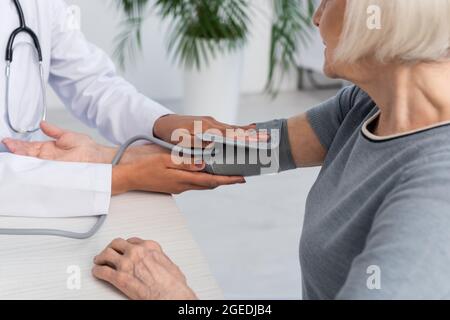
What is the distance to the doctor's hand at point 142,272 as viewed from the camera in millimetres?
841

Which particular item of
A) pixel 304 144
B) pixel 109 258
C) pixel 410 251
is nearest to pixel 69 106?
pixel 304 144

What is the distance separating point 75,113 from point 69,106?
3 centimetres

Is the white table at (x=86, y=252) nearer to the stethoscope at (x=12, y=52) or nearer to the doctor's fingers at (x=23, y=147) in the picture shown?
the doctor's fingers at (x=23, y=147)

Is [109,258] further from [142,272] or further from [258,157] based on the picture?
[258,157]

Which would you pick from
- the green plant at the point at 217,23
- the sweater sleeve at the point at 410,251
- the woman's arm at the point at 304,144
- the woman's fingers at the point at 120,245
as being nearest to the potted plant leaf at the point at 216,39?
the green plant at the point at 217,23

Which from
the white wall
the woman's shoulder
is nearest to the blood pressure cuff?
the woman's shoulder

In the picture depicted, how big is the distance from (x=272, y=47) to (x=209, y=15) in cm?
29

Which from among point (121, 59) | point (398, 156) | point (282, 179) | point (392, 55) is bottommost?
point (282, 179)

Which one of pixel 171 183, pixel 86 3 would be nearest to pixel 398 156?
pixel 171 183

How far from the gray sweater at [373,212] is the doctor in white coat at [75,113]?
22cm

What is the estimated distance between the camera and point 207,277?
886mm

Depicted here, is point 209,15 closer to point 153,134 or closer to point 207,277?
point 153,134

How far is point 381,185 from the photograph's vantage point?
2.85ft

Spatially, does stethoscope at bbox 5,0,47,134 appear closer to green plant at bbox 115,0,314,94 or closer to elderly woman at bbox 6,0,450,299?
elderly woman at bbox 6,0,450,299
